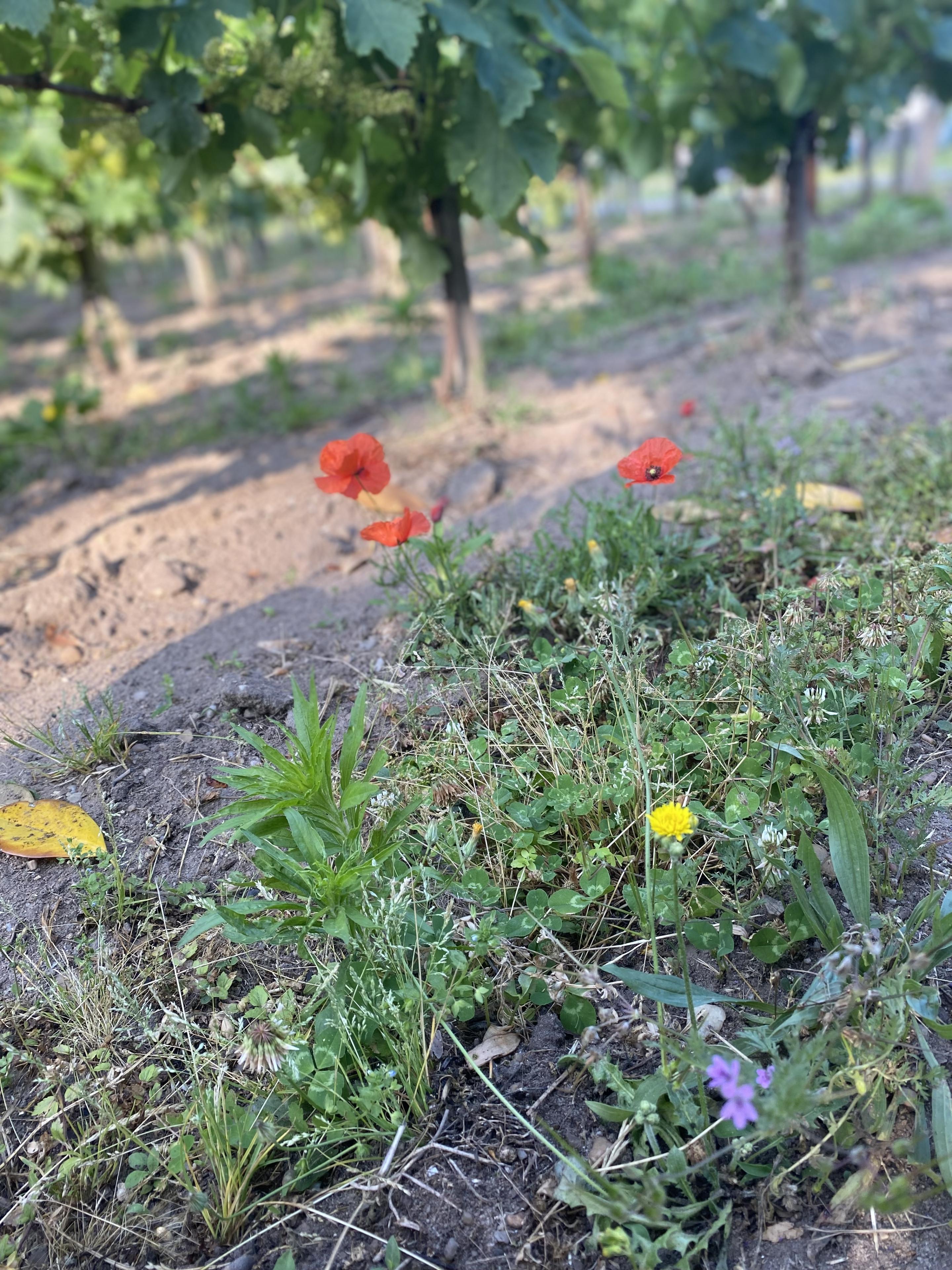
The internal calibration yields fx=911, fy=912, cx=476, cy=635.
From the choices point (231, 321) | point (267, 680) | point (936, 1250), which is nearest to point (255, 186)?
point (231, 321)

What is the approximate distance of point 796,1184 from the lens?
4.45 feet

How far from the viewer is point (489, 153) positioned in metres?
3.21

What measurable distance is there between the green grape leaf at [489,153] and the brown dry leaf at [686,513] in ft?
4.16

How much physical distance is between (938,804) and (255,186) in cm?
922

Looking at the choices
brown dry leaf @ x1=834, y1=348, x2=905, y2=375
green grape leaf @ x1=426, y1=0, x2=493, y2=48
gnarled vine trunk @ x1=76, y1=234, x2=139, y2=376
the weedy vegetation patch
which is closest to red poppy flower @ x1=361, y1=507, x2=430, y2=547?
the weedy vegetation patch

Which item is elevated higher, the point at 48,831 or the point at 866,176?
the point at 866,176

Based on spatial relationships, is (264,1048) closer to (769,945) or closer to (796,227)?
(769,945)

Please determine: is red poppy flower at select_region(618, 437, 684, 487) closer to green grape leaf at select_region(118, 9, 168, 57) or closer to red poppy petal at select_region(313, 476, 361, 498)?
red poppy petal at select_region(313, 476, 361, 498)

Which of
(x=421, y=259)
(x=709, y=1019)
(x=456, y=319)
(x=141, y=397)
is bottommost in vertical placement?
(x=709, y=1019)

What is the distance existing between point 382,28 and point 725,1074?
2.65m

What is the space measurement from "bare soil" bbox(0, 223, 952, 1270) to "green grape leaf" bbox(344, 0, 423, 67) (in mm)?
1461

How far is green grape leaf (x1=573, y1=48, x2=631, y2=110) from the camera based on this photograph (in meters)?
3.20

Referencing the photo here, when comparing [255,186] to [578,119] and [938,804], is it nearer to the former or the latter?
[578,119]

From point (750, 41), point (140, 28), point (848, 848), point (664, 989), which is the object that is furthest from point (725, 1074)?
point (750, 41)
